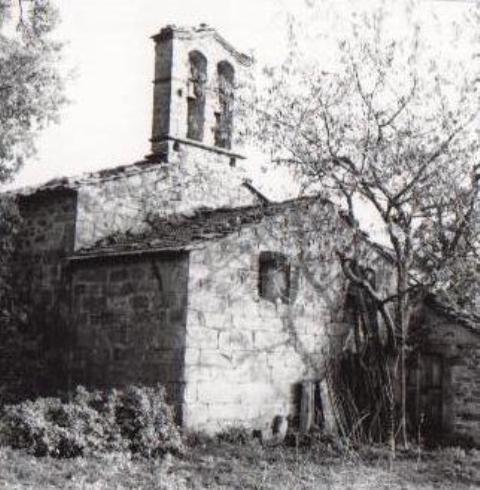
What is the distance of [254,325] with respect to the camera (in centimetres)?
1349

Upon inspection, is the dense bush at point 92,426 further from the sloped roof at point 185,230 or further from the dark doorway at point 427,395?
the dark doorway at point 427,395

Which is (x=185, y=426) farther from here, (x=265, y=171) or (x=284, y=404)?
(x=265, y=171)

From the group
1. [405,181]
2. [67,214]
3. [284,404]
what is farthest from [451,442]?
[67,214]

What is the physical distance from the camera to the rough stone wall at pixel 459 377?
14.2 m

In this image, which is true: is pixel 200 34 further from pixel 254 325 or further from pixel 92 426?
pixel 92 426

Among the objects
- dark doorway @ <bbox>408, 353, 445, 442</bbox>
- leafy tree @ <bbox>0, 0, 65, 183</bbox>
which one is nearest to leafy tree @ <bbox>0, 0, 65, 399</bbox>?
leafy tree @ <bbox>0, 0, 65, 183</bbox>

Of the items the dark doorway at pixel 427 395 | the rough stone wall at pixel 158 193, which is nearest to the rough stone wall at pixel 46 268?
the rough stone wall at pixel 158 193

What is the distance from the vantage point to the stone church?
12680mm

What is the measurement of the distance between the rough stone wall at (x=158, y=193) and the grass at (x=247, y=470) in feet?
16.5

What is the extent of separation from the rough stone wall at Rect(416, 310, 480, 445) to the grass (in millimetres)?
1461

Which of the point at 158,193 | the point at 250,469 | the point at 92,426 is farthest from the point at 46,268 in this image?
the point at 250,469

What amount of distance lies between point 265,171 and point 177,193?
11.4 ft

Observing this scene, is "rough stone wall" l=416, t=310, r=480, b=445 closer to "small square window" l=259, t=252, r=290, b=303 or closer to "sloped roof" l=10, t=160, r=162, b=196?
"small square window" l=259, t=252, r=290, b=303

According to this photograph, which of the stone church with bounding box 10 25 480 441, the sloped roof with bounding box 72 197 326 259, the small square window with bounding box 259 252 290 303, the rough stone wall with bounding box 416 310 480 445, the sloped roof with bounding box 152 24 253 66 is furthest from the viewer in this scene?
the sloped roof with bounding box 152 24 253 66
